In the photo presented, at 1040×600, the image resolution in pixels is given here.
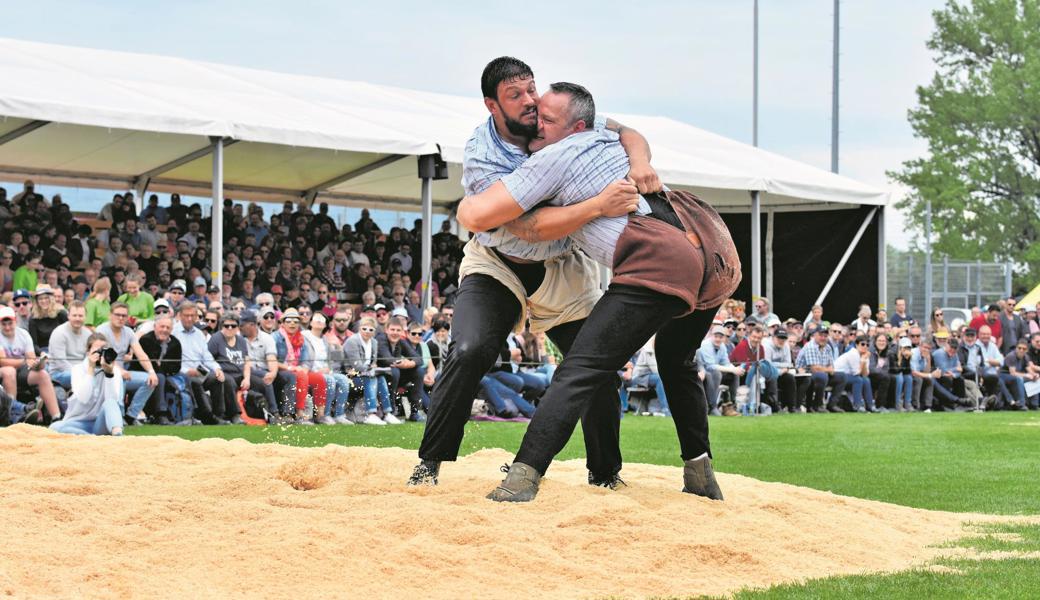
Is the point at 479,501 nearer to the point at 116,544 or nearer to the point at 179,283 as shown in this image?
the point at 116,544

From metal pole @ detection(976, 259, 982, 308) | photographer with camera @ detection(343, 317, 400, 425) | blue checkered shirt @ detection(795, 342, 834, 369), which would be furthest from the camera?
metal pole @ detection(976, 259, 982, 308)

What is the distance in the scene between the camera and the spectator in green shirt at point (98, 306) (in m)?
15.1

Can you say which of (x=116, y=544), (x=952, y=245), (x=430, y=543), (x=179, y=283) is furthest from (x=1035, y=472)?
(x=952, y=245)

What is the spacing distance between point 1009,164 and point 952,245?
13.1ft

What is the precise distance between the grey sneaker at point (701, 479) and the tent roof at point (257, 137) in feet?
40.3

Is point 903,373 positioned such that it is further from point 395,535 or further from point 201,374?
point 395,535

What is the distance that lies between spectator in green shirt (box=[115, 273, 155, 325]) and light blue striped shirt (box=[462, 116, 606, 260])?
441 inches

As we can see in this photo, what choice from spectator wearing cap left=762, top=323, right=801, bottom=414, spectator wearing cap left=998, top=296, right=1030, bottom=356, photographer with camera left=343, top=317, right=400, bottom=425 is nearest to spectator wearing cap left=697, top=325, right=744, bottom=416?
spectator wearing cap left=762, top=323, right=801, bottom=414

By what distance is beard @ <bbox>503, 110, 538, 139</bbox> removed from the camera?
5828 millimetres

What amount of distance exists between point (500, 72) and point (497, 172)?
18.3 inches

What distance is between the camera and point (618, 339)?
5551mm

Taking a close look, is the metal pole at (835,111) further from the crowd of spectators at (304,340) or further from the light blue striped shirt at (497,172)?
the light blue striped shirt at (497,172)

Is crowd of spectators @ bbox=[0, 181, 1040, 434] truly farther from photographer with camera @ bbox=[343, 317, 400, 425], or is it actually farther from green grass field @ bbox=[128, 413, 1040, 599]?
green grass field @ bbox=[128, 413, 1040, 599]

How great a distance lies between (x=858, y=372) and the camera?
20828 mm
